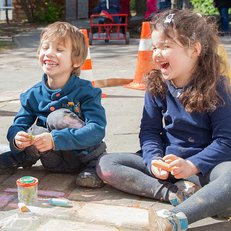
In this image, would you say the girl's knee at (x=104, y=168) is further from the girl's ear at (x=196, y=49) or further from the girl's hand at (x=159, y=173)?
the girl's ear at (x=196, y=49)

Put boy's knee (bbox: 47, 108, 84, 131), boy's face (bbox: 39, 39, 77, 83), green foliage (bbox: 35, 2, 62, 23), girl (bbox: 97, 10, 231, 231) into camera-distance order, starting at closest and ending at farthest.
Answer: girl (bbox: 97, 10, 231, 231) < boy's knee (bbox: 47, 108, 84, 131) < boy's face (bbox: 39, 39, 77, 83) < green foliage (bbox: 35, 2, 62, 23)

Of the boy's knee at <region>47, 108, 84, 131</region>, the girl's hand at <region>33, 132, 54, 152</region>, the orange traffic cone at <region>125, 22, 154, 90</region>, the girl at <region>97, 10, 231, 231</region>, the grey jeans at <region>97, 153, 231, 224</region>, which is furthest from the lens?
the orange traffic cone at <region>125, 22, 154, 90</region>

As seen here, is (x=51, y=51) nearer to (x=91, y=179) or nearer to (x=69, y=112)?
(x=69, y=112)

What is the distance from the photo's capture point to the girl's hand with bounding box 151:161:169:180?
122 inches

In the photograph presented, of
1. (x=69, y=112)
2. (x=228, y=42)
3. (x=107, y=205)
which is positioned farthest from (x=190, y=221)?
(x=228, y=42)

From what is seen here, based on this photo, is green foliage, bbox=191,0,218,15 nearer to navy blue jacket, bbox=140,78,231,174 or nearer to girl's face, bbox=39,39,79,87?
girl's face, bbox=39,39,79,87

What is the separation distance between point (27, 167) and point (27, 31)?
1205 cm

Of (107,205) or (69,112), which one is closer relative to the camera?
(107,205)

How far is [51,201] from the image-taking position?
125 inches

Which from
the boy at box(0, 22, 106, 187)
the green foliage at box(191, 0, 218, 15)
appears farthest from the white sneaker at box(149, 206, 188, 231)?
the green foliage at box(191, 0, 218, 15)

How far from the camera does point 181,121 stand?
3258 mm

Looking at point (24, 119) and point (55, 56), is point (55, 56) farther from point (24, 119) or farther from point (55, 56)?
point (24, 119)

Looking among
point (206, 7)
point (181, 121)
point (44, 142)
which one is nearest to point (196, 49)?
point (181, 121)

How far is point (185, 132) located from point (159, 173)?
31cm
